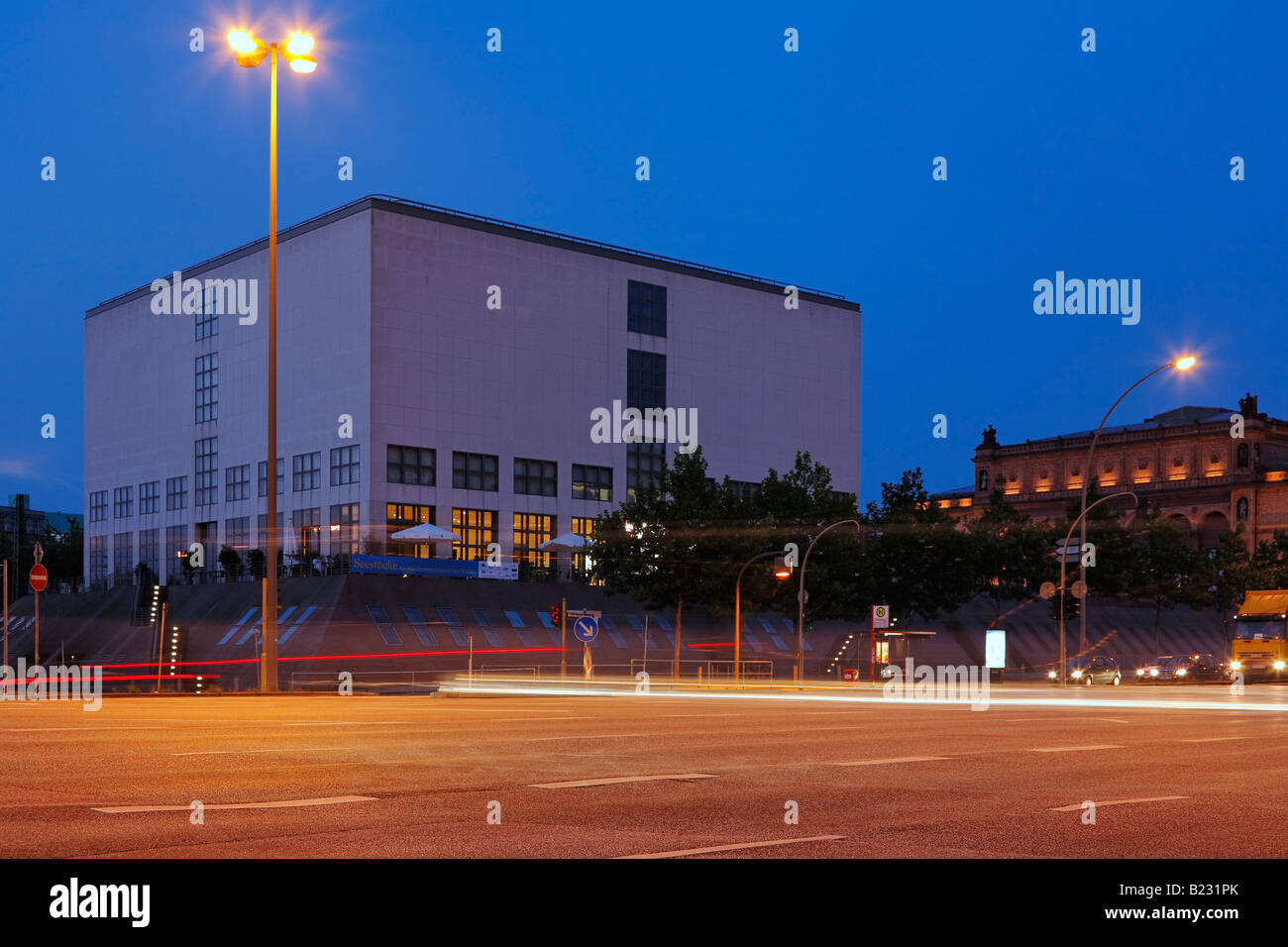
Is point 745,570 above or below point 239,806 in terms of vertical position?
below

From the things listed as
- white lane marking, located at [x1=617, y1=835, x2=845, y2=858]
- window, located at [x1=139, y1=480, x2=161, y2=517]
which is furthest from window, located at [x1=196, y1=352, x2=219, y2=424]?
white lane marking, located at [x1=617, y1=835, x2=845, y2=858]

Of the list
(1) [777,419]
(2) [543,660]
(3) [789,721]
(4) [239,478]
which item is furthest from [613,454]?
(3) [789,721]

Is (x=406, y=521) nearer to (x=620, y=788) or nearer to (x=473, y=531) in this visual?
(x=473, y=531)

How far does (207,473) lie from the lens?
93.1 meters

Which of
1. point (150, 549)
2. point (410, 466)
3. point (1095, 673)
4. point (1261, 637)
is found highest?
point (410, 466)

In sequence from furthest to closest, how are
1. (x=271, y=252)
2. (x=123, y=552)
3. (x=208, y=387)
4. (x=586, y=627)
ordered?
(x=123, y=552)
(x=208, y=387)
(x=586, y=627)
(x=271, y=252)

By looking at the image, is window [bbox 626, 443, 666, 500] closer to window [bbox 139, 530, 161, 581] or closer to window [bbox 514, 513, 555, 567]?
window [bbox 514, 513, 555, 567]

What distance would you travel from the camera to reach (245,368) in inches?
3521

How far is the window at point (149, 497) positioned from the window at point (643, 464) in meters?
31.3

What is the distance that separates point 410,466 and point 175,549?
2258 cm

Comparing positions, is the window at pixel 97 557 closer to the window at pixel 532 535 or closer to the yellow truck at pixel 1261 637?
the window at pixel 532 535

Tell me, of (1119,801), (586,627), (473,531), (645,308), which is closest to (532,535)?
(473,531)

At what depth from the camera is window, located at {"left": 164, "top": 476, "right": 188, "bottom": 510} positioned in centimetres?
9488

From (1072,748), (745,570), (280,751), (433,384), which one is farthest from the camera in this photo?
(433,384)
